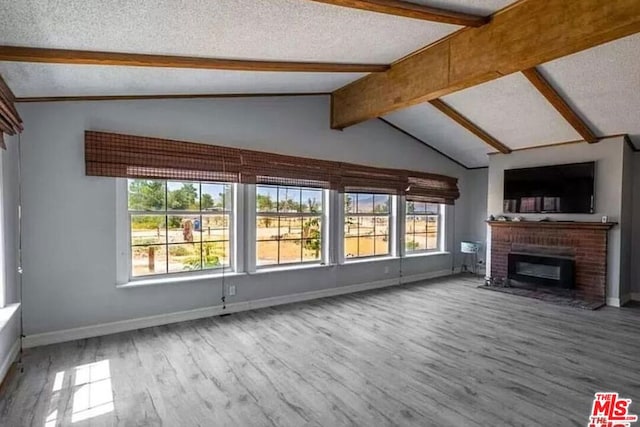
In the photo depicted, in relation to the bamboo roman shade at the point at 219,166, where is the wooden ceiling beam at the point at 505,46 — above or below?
above

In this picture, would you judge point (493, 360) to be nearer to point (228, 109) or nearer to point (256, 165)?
point (256, 165)

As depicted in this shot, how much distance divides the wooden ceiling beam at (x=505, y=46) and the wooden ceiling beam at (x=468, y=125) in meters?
1.13

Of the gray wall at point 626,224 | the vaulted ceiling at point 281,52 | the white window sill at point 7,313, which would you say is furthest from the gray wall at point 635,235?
the white window sill at point 7,313

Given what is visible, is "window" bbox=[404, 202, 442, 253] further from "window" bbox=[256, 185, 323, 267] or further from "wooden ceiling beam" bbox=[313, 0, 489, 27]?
"wooden ceiling beam" bbox=[313, 0, 489, 27]

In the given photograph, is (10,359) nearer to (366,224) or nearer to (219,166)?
(219,166)

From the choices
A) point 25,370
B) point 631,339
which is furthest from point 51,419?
point 631,339

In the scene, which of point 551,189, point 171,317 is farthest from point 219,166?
point 551,189

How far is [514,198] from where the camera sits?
612cm

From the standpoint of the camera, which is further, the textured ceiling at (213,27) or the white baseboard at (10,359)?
the white baseboard at (10,359)

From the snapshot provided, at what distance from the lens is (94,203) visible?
3623 mm

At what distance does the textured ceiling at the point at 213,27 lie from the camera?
1.90 meters

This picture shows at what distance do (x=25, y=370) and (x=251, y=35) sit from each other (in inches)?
130

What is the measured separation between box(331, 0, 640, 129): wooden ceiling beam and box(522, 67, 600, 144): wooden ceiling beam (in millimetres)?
952

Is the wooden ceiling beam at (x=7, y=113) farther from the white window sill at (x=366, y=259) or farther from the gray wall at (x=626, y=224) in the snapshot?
the gray wall at (x=626, y=224)
